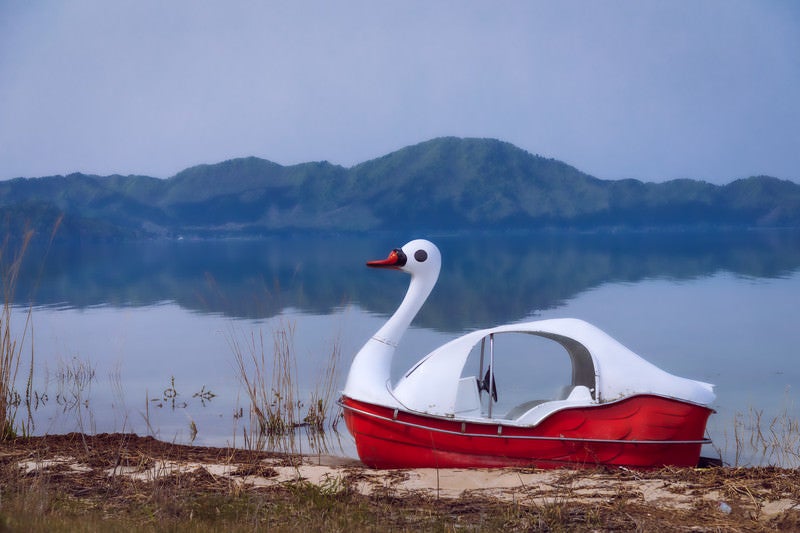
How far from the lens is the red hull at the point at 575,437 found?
7621 mm

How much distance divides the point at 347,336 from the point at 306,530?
14.2 meters

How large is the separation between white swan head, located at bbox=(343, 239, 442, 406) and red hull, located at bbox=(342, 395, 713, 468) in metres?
0.28

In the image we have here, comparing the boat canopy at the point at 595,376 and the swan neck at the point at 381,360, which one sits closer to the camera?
the boat canopy at the point at 595,376

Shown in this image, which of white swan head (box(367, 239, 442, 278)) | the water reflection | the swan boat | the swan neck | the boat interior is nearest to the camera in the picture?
the swan boat

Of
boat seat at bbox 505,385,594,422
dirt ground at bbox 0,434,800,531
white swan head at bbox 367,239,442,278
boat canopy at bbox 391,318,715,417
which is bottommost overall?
dirt ground at bbox 0,434,800,531

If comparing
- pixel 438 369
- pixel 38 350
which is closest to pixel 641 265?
pixel 38 350

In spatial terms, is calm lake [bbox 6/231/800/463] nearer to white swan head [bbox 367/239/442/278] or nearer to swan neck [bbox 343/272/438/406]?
swan neck [bbox 343/272/438/406]

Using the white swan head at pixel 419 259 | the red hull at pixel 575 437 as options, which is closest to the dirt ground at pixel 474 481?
the red hull at pixel 575 437

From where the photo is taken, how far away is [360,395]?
799cm

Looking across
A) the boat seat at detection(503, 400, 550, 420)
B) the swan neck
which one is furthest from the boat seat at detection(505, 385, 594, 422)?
the swan neck

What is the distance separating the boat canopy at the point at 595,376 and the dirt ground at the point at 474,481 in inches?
23.3

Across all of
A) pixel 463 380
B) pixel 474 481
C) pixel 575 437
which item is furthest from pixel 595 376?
pixel 474 481

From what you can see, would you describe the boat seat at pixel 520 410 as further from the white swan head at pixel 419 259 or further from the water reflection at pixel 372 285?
the water reflection at pixel 372 285

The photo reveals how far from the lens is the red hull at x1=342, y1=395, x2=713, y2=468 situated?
7621 millimetres
